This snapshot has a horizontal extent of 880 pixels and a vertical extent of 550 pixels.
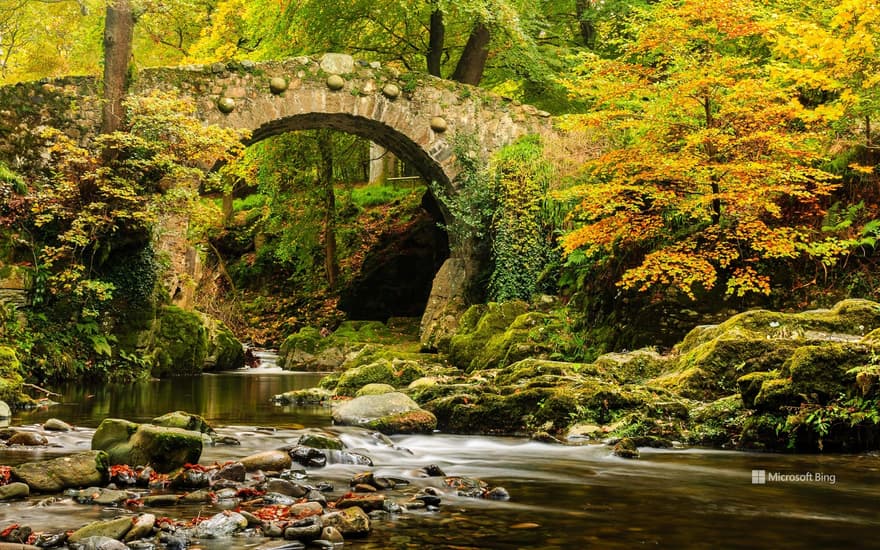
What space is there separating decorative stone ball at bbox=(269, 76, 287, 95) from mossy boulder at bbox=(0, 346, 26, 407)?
7483 mm

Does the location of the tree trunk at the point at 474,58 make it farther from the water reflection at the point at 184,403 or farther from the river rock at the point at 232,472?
the river rock at the point at 232,472

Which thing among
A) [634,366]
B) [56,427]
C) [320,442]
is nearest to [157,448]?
[320,442]

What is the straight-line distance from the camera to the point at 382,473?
591 centimetres

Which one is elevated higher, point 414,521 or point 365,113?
point 365,113

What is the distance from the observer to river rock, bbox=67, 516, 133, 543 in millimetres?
3832

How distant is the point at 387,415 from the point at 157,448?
3067mm

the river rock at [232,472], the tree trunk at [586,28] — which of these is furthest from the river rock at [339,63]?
the river rock at [232,472]

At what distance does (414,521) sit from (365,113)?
43.4 feet

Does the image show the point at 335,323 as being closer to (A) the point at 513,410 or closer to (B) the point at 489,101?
(B) the point at 489,101

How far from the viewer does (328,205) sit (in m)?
22.4

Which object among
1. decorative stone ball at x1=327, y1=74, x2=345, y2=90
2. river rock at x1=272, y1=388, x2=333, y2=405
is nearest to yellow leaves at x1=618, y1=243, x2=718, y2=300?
river rock at x1=272, y1=388, x2=333, y2=405

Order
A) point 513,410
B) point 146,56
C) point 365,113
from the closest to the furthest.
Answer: point 513,410
point 365,113
point 146,56

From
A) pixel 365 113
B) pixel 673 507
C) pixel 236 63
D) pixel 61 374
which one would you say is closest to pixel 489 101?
pixel 365 113

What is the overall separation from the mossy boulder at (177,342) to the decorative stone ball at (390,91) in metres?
5.77
